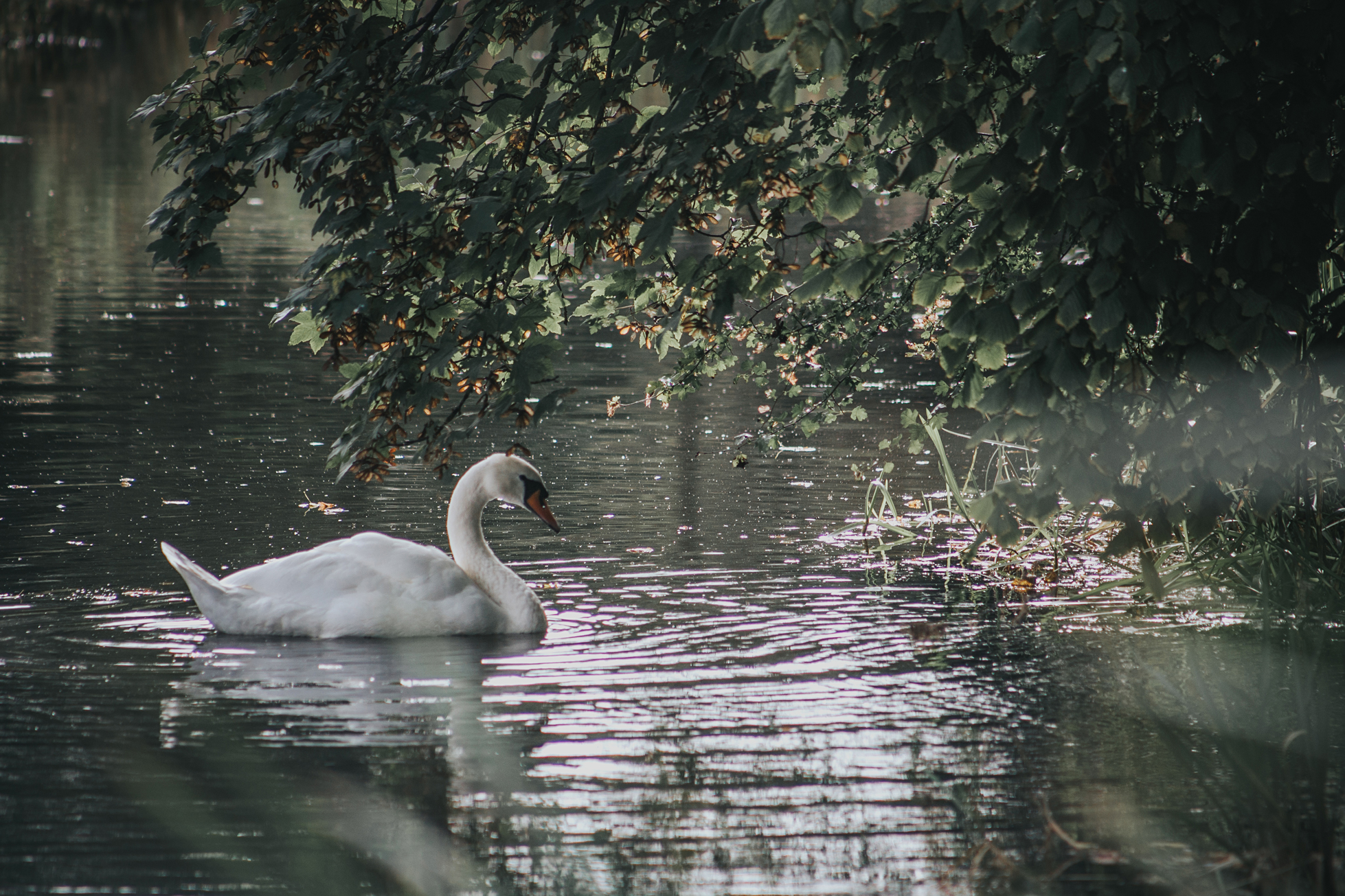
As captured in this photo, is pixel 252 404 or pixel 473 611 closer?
pixel 473 611

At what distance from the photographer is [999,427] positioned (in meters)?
6.08

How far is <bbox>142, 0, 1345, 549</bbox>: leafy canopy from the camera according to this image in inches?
227

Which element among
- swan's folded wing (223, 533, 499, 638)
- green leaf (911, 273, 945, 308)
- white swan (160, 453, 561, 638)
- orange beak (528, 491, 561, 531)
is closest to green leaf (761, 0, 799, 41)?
green leaf (911, 273, 945, 308)

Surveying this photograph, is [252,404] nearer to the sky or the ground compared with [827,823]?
nearer to the sky

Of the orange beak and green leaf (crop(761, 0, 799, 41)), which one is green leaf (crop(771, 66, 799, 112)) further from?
the orange beak

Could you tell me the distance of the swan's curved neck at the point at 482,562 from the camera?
28.0ft

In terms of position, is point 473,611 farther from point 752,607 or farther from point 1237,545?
point 1237,545

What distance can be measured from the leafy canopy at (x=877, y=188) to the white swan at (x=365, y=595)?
131cm

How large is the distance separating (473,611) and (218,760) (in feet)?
7.50

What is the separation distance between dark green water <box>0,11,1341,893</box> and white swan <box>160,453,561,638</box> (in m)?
0.12

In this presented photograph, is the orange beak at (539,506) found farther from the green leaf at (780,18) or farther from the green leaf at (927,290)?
the green leaf at (780,18)

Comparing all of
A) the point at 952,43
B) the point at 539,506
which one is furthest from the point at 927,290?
the point at 539,506

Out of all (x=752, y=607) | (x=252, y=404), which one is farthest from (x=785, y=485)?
(x=252, y=404)

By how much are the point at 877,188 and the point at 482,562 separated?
9.40ft
